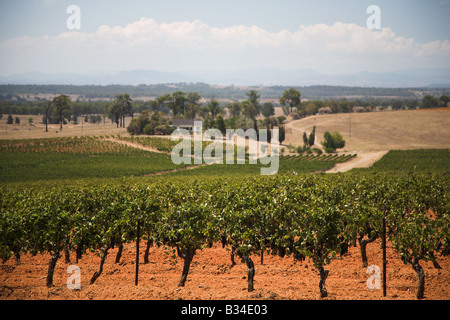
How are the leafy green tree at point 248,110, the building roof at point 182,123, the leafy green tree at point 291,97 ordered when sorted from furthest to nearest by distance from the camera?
the leafy green tree at point 291,97 → the leafy green tree at point 248,110 → the building roof at point 182,123

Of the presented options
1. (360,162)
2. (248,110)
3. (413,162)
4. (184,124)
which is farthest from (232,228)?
(248,110)

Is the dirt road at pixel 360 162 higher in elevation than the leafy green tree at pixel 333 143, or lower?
lower

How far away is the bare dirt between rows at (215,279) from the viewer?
13.0 metres

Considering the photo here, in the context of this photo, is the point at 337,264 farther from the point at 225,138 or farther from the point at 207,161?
the point at 225,138

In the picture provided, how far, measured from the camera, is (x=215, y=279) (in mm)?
15641

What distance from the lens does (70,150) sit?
8138cm

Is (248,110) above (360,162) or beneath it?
above

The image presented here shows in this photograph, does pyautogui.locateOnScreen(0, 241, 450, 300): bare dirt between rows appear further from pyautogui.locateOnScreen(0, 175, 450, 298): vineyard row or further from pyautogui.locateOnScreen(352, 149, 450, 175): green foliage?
pyautogui.locateOnScreen(352, 149, 450, 175): green foliage

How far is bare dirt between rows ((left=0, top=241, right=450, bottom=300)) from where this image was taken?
1303 centimetres

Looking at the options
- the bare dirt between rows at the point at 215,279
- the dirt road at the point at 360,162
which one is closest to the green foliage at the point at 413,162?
the dirt road at the point at 360,162

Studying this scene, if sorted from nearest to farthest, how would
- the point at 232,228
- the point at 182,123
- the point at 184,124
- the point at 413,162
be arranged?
the point at 232,228
the point at 413,162
the point at 184,124
the point at 182,123

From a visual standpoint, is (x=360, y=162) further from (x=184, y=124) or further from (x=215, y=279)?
(x=215, y=279)

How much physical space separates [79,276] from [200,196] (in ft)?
25.6

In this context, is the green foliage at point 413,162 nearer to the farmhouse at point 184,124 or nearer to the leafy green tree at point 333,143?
the leafy green tree at point 333,143
